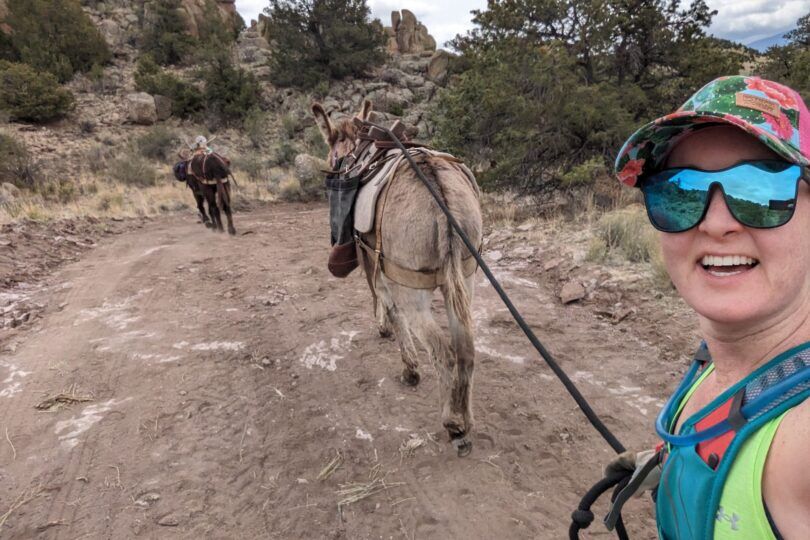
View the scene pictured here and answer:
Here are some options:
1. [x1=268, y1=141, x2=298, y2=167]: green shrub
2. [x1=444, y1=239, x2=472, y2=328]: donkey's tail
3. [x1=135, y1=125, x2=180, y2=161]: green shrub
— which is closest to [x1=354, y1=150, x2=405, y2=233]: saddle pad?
[x1=444, y1=239, x2=472, y2=328]: donkey's tail

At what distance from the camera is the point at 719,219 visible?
2.76 feet

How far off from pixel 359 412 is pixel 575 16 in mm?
9077

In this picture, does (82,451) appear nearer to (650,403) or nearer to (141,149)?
(650,403)

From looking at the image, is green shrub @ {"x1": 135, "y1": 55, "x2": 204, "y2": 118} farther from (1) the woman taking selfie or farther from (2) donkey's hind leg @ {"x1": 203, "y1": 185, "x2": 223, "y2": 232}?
(1) the woman taking selfie

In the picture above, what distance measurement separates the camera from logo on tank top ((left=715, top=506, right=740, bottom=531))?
0.67m

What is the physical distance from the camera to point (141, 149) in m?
20.0

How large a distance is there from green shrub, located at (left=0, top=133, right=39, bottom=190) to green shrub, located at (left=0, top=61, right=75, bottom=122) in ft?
24.6

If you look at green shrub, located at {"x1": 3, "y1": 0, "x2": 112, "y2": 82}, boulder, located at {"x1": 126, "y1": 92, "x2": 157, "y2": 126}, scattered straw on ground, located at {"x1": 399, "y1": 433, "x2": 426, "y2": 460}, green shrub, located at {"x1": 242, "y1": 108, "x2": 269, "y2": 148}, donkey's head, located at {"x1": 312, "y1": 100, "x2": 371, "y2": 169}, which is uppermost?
green shrub, located at {"x1": 3, "y1": 0, "x2": 112, "y2": 82}

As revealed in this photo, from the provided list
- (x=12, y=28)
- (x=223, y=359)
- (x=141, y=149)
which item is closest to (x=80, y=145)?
(x=141, y=149)

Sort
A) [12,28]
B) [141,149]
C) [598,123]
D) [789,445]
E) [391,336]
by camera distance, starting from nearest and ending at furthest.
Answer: [789,445], [391,336], [598,123], [141,149], [12,28]

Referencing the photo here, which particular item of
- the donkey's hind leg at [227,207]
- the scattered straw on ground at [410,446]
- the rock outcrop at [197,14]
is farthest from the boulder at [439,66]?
the scattered straw on ground at [410,446]

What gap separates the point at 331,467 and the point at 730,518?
255cm

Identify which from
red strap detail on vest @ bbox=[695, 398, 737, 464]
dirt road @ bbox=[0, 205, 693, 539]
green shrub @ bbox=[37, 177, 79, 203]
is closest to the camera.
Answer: red strap detail on vest @ bbox=[695, 398, 737, 464]

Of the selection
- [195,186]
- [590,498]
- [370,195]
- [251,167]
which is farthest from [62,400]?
[251,167]
